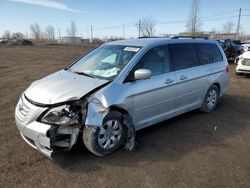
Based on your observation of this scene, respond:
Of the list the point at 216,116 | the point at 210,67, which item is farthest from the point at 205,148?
the point at 210,67

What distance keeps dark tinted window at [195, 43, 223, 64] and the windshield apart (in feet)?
6.09

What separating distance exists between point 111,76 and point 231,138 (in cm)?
249

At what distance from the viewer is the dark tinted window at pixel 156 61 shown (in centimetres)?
413

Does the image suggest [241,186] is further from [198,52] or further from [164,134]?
[198,52]

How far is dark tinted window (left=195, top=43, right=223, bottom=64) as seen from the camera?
539 cm

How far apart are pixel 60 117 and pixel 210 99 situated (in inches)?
151

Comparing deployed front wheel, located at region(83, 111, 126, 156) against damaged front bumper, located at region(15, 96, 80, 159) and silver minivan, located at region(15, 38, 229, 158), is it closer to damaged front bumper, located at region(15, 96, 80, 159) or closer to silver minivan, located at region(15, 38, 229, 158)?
silver minivan, located at region(15, 38, 229, 158)

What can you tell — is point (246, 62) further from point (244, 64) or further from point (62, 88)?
point (62, 88)

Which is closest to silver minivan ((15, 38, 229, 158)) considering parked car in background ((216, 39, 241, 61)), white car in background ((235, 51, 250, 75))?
white car in background ((235, 51, 250, 75))

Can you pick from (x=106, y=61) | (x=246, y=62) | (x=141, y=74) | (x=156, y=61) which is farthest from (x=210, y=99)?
(x=246, y=62)

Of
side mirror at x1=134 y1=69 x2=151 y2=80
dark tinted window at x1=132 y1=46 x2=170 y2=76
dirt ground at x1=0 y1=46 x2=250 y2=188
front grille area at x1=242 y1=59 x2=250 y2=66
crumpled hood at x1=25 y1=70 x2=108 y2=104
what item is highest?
dark tinted window at x1=132 y1=46 x2=170 y2=76

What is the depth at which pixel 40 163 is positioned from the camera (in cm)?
352

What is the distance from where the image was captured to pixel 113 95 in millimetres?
3576

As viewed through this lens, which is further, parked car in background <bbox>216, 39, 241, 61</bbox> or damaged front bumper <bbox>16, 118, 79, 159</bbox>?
parked car in background <bbox>216, 39, 241, 61</bbox>
